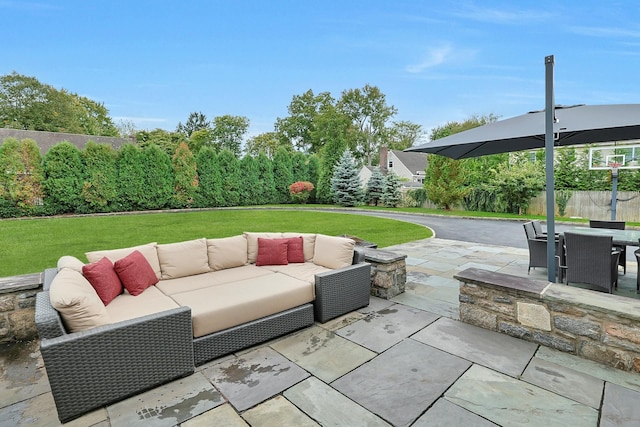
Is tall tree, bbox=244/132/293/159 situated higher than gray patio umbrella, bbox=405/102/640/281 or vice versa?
tall tree, bbox=244/132/293/159

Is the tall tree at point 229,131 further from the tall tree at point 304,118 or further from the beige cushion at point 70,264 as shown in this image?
the beige cushion at point 70,264

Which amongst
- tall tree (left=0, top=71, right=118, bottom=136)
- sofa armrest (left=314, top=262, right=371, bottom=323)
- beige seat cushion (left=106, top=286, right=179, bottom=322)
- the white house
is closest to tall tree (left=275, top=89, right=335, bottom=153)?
the white house

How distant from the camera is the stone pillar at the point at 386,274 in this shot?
12.8ft

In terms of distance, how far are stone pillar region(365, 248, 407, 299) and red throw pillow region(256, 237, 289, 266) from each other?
1.11 m

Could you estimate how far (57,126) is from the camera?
26.0 m

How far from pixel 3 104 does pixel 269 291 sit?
34233 mm

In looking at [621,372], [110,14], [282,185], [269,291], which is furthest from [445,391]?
[282,185]

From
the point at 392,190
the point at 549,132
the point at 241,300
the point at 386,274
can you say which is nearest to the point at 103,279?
the point at 241,300

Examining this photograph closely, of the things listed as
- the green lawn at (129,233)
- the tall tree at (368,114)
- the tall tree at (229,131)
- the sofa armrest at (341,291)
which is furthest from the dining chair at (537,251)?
the tall tree at (229,131)

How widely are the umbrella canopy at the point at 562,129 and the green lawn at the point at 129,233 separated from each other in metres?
3.48

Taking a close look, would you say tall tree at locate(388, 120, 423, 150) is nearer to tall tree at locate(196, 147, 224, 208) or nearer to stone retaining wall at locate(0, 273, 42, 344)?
tall tree at locate(196, 147, 224, 208)

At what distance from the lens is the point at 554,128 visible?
3.13 metres

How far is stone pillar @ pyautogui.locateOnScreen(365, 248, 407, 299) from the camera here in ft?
12.8

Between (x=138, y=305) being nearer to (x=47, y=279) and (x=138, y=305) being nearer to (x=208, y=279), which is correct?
(x=208, y=279)
